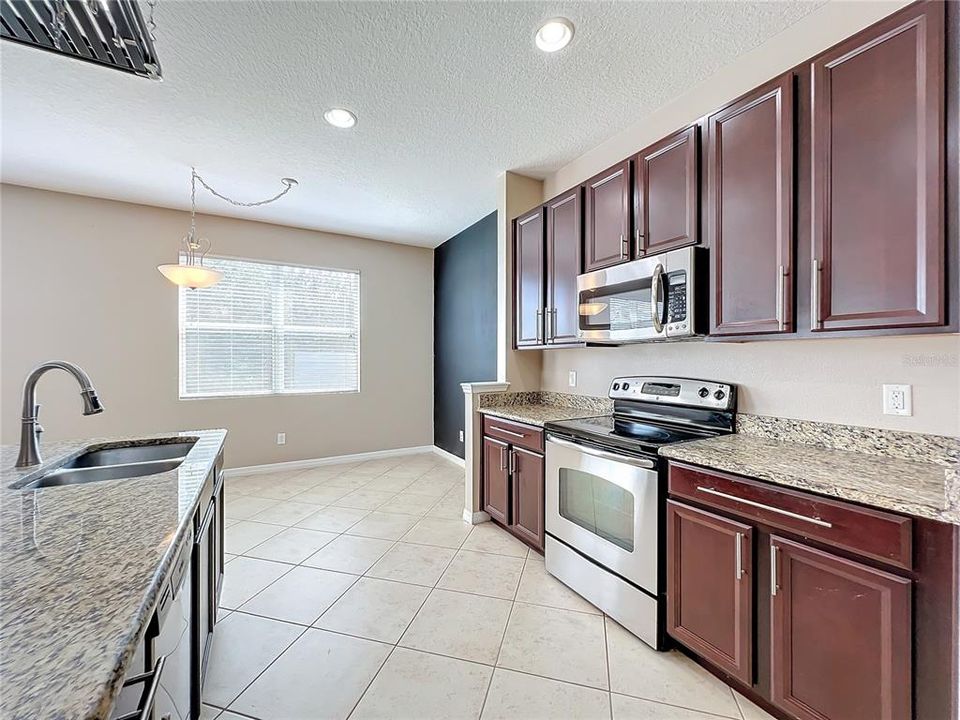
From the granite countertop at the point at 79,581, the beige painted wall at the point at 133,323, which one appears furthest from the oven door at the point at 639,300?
the beige painted wall at the point at 133,323

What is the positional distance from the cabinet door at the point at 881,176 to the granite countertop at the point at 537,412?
1.44m

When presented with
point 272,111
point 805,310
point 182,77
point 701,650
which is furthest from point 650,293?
point 182,77

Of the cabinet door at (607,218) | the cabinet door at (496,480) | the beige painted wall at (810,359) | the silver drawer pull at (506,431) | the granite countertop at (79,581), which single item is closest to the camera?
the granite countertop at (79,581)

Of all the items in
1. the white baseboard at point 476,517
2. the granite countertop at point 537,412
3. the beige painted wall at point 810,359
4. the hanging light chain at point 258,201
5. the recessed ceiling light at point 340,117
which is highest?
the recessed ceiling light at point 340,117

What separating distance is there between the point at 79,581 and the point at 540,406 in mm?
2752

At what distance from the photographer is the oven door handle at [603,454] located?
68.3 inches

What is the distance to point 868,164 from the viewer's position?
52.8 inches

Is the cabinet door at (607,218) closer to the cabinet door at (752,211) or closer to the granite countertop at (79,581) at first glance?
the cabinet door at (752,211)

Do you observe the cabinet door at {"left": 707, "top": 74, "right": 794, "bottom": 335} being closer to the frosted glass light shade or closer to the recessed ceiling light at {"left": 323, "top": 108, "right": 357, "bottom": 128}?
the recessed ceiling light at {"left": 323, "top": 108, "right": 357, "bottom": 128}

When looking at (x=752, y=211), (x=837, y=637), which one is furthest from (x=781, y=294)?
(x=837, y=637)

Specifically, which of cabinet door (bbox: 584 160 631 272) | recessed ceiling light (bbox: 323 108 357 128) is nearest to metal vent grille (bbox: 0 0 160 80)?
recessed ceiling light (bbox: 323 108 357 128)

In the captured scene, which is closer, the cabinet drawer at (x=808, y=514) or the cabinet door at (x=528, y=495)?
the cabinet drawer at (x=808, y=514)

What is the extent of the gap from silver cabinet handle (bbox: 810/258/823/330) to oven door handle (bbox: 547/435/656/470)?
2.56 ft

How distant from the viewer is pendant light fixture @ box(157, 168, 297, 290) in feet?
9.33
